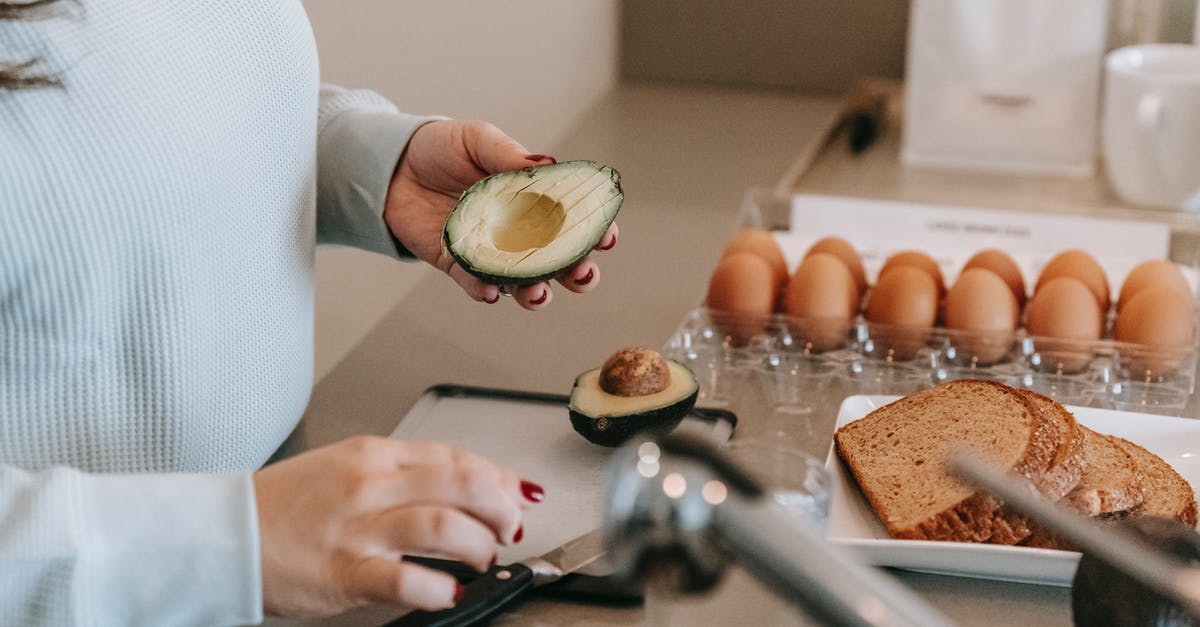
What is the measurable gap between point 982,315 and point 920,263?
9cm

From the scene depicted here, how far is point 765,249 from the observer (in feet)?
4.12

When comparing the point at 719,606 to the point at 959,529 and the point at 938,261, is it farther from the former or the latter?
the point at 938,261

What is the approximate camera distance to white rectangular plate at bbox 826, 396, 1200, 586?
0.78 meters

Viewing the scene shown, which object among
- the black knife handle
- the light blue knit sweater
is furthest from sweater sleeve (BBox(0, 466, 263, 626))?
the black knife handle

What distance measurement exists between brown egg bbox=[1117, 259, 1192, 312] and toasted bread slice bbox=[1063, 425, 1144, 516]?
35cm

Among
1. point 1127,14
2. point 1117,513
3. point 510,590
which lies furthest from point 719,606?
point 1127,14

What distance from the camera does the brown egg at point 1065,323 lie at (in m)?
1.11

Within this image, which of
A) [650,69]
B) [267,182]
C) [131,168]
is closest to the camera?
[131,168]

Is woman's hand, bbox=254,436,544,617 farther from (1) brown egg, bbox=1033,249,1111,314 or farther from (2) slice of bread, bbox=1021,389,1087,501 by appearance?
(1) brown egg, bbox=1033,249,1111,314

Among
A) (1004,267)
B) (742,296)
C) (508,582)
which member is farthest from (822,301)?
(508,582)

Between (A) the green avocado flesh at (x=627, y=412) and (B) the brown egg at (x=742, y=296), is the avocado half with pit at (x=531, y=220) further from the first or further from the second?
(B) the brown egg at (x=742, y=296)

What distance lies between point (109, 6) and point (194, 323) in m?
0.19

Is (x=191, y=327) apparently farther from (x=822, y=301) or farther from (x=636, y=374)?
(x=822, y=301)

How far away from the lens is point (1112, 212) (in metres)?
1.47
